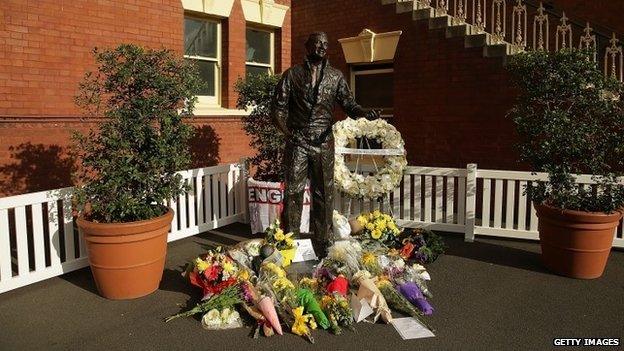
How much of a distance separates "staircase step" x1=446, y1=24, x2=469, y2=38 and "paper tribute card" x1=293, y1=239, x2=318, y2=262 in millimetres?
5056

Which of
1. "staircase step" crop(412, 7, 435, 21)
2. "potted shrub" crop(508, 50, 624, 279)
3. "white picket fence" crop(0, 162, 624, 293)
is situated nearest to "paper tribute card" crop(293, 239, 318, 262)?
"white picket fence" crop(0, 162, 624, 293)

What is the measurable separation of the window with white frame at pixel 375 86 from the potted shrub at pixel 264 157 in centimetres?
298

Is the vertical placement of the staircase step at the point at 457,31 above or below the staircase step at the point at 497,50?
above

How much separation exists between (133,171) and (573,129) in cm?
468

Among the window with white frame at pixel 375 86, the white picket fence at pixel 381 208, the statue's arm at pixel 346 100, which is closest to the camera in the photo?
the statue's arm at pixel 346 100

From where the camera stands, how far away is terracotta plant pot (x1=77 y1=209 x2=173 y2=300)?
4.39m

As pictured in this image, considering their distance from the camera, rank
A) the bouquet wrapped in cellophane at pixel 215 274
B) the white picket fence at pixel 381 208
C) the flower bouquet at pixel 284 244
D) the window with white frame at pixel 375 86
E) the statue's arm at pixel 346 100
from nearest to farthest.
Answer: the bouquet wrapped in cellophane at pixel 215 274, the flower bouquet at pixel 284 244, the statue's arm at pixel 346 100, the white picket fence at pixel 381 208, the window with white frame at pixel 375 86

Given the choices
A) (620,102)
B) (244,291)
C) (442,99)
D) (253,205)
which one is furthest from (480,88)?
(244,291)

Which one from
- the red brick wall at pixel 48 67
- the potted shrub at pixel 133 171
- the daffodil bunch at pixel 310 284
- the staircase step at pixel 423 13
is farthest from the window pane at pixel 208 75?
the daffodil bunch at pixel 310 284

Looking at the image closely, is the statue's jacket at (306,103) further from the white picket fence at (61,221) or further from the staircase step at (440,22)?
the staircase step at (440,22)

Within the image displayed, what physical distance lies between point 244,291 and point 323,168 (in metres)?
1.53

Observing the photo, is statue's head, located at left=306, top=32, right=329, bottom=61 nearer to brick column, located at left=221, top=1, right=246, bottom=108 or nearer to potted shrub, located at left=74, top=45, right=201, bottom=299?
potted shrub, located at left=74, top=45, right=201, bottom=299

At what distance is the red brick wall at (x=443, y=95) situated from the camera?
25.9ft

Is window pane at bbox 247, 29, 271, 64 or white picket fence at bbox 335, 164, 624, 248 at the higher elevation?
window pane at bbox 247, 29, 271, 64
